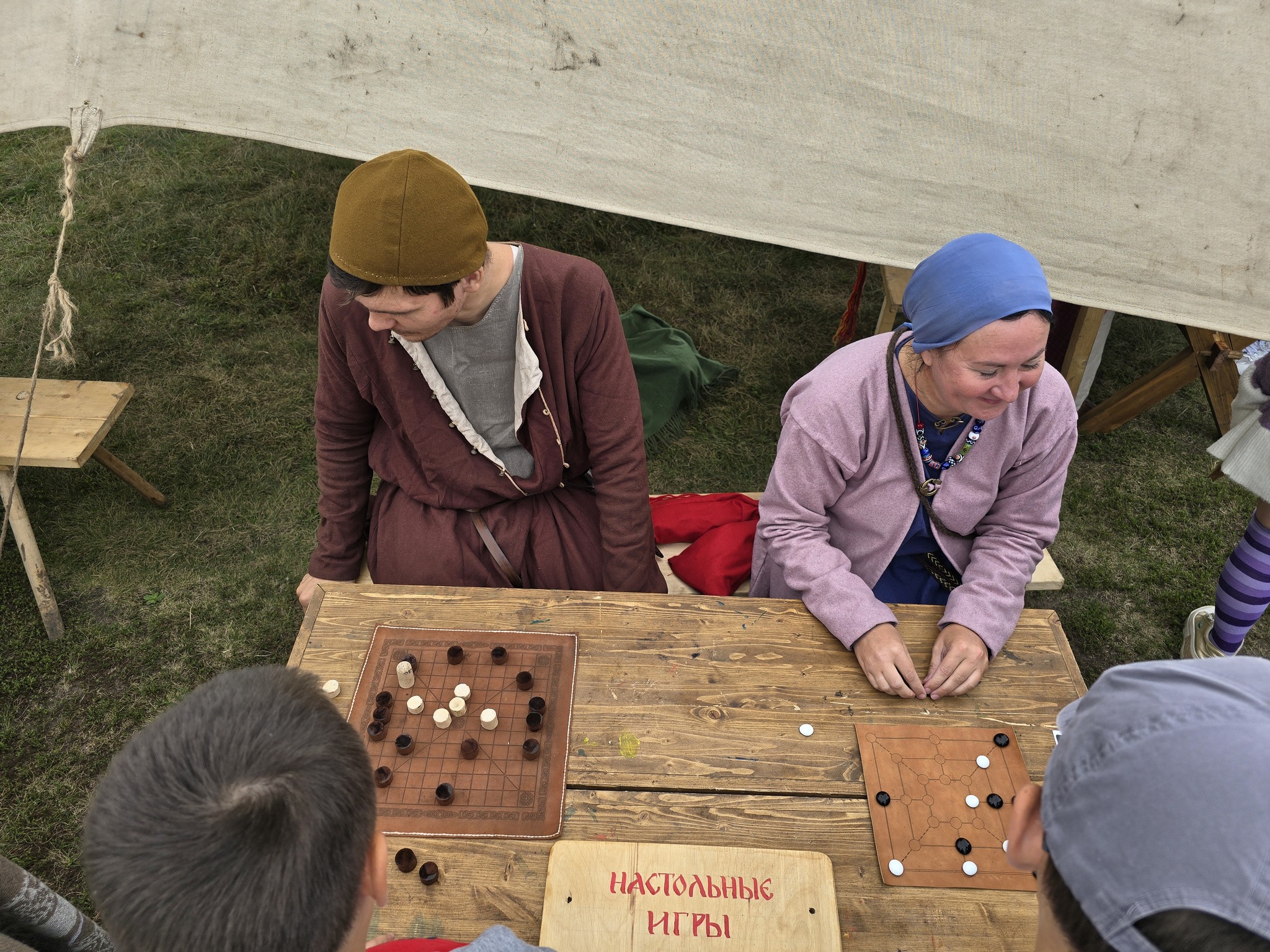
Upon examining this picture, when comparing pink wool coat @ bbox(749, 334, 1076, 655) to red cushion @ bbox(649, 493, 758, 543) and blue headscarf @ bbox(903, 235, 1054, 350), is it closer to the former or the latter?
blue headscarf @ bbox(903, 235, 1054, 350)

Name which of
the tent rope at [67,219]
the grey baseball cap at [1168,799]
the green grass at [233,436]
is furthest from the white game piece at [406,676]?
the green grass at [233,436]

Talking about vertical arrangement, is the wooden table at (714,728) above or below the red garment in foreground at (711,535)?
above

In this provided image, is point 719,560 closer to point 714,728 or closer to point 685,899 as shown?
point 714,728

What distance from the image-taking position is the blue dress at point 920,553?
2041 millimetres

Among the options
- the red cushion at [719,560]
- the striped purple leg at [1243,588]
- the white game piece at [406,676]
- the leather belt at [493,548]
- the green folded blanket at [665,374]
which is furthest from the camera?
the green folded blanket at [665,374]

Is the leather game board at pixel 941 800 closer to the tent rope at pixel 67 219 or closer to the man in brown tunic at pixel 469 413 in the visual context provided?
the man in brown tunic at pixel 469 413

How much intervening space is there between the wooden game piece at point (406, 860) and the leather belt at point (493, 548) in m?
1.03

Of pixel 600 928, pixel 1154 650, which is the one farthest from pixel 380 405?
pixel 1154 650

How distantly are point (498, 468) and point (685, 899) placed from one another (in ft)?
4.22

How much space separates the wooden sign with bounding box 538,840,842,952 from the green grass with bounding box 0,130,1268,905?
2087mm

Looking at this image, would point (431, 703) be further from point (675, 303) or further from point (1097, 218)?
point (675, 303)

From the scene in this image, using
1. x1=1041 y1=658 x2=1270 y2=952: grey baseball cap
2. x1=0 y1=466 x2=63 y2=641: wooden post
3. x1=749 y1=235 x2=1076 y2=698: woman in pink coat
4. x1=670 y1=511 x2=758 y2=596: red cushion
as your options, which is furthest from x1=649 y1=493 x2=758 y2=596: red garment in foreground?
x1=0 y1=466 x2=63 y2=641: wooden post

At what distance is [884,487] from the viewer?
210 cm

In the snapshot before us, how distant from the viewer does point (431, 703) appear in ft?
5.57
